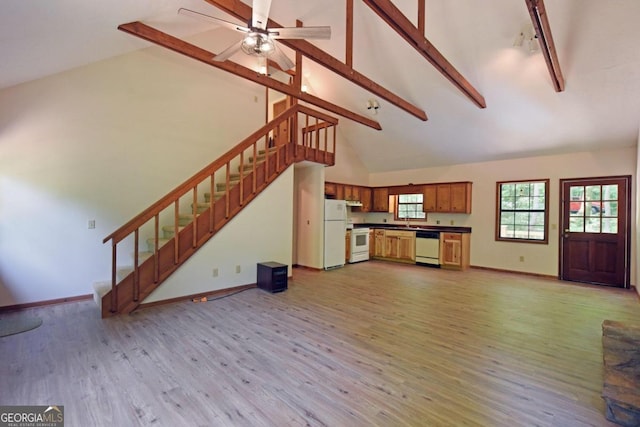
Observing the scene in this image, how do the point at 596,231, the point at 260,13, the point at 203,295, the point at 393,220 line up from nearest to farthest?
the point at 260,13 → the point at 203,295 → the point at 596,231 → the point at 393,220

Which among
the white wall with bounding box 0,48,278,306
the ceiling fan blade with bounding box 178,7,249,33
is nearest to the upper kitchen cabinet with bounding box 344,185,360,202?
the white wall with bounding box 0,48,278,306

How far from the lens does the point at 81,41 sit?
3.43 m

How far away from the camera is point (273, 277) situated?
464cm

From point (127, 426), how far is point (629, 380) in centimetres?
316

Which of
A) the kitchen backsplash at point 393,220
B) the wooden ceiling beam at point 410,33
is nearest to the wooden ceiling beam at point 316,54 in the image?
the wooden ceiling beam at point 410,33

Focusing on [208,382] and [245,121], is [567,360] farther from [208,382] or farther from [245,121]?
[245,121]

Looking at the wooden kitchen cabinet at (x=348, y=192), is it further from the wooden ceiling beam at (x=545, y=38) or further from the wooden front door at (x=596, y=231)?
the wooden ceiling beam at (x=545, y=38)

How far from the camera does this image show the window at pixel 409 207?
8.17 meters

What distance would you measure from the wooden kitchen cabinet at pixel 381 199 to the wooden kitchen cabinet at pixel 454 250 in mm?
2002

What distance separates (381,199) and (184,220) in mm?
5531

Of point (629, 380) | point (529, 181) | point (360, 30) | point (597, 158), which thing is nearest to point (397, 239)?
point (529, 181)

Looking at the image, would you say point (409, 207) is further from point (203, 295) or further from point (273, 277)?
point (203, 295)

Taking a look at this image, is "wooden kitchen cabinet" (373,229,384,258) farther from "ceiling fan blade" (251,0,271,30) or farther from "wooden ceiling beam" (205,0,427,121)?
"ceiling fan blade" (251,0,271,30)

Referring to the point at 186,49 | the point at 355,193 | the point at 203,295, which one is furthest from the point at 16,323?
the point at 355,193
